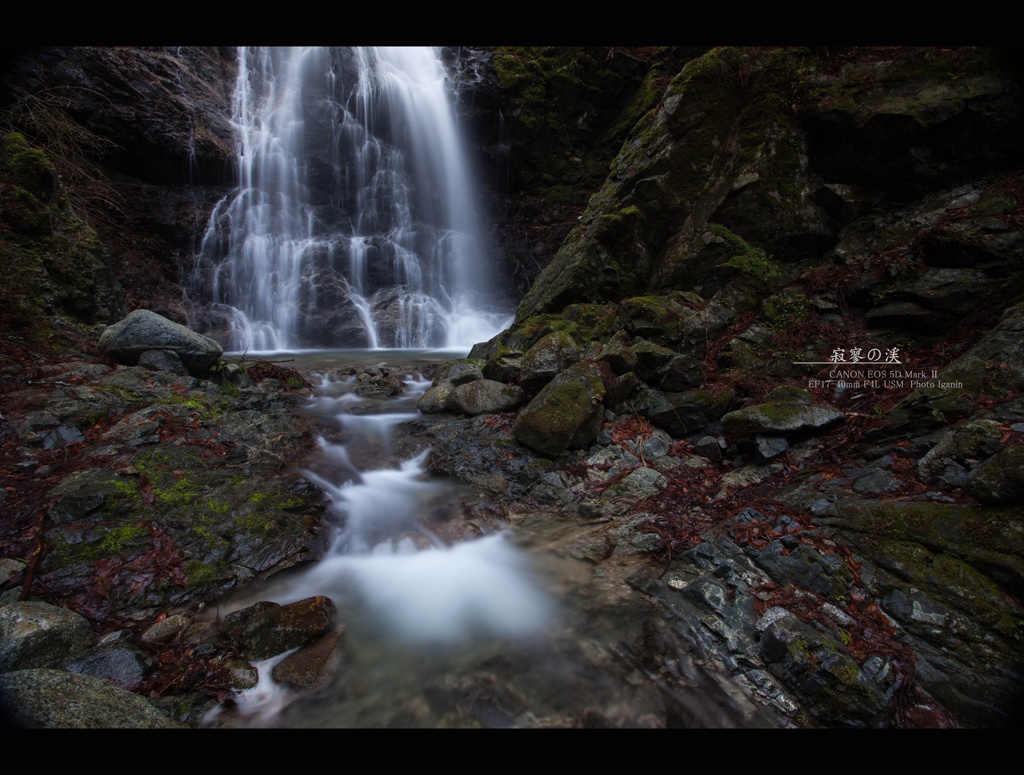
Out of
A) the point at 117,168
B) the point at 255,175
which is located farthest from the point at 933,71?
the point at 117,168

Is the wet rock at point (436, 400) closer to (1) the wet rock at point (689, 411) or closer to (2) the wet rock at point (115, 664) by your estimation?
(1) the wet rock at point (689, 411)

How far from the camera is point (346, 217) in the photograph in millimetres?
18703

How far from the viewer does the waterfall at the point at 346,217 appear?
52.3 feet

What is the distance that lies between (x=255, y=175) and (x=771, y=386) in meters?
21.8

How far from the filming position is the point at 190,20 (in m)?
1.71

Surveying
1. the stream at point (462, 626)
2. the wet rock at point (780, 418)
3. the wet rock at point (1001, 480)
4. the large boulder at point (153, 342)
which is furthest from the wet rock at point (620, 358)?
the large boulder at point (153, 342)

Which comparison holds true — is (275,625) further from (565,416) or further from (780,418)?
(780,418)

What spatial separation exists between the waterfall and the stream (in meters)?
12.6

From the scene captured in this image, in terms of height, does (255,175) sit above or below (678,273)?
above

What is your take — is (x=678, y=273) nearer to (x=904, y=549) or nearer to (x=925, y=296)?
(x=925, y=296)

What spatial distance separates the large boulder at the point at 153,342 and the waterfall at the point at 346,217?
884 cm

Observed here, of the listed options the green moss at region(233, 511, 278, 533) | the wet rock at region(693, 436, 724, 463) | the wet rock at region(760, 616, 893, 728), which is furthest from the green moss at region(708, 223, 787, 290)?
the green moss at region(233, 511, 278, 533)

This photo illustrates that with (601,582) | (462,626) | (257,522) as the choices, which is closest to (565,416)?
(601,582)

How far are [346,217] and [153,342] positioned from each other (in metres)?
14.6
